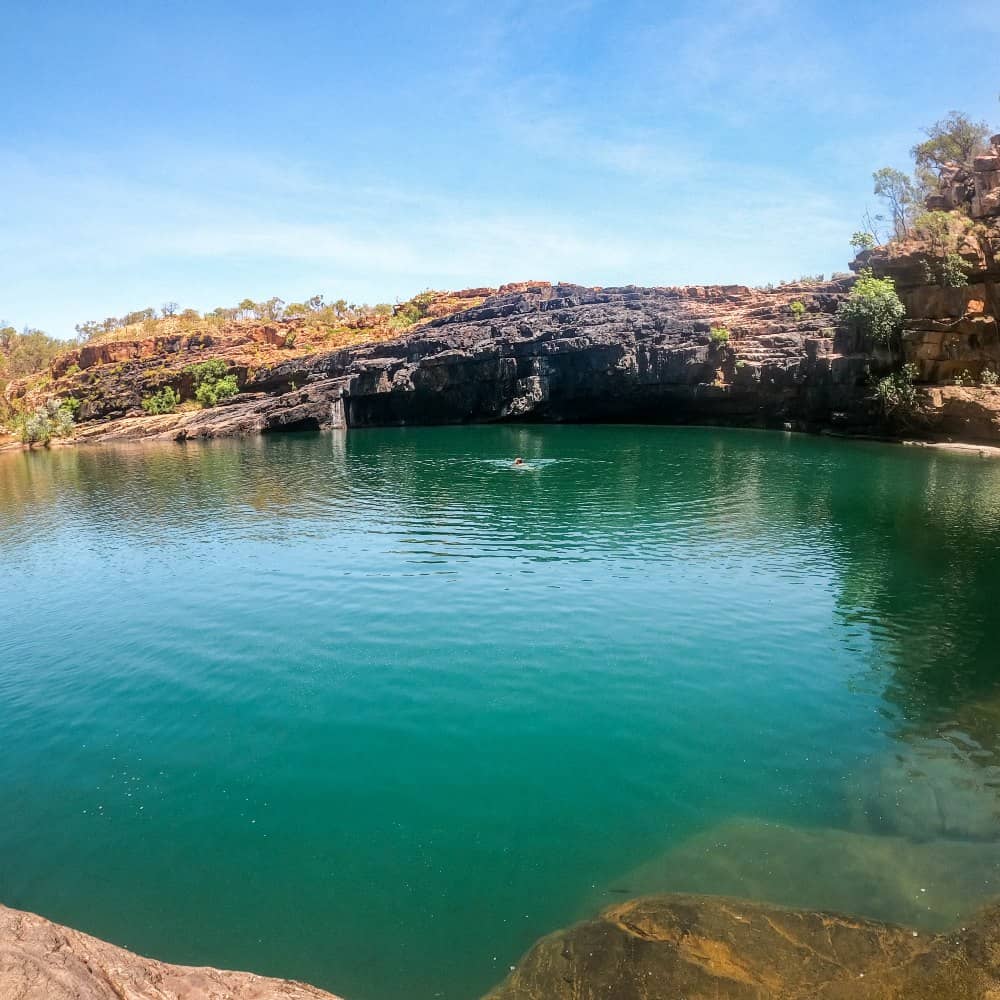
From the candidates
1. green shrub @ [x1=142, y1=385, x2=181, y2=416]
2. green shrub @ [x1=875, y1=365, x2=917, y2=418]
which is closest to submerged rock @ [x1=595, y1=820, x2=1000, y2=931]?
green shrub @ [x1=875, y1=365, x2=917, y2=418]

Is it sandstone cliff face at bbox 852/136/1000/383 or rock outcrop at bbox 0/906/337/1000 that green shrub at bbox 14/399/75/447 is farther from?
rock outcrop at bbox 0/906/337/1000

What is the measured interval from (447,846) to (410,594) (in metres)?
13.0

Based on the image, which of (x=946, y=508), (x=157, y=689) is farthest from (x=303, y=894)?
(x=946, y=508)

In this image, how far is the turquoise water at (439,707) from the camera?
10.2 meters

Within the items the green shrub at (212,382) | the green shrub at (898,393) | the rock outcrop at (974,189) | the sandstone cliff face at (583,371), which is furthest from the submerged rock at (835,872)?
the green shrub at (212,382)

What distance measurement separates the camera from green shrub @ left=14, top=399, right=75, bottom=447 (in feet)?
296

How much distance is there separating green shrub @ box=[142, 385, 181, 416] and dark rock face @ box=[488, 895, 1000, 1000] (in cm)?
10273

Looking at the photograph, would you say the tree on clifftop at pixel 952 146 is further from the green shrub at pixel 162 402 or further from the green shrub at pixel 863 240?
the green shrub at pixel 162 402

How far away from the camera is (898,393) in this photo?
6041 centimetres

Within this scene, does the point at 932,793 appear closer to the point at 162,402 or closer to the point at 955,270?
the point at 955,270

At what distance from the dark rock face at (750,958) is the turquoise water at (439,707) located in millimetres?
668

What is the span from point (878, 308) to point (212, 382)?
8159 centimetres

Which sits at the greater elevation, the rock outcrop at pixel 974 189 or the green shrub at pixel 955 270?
the rock outcrop at pixel 974 189

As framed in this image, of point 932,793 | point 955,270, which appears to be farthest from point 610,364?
point 932,793
